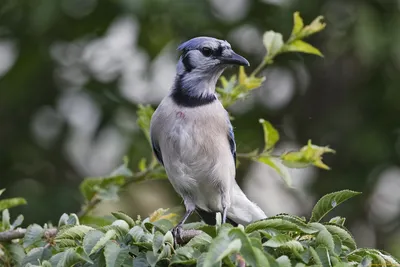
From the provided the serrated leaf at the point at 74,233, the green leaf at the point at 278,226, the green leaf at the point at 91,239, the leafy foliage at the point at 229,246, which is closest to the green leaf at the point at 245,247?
the leafy foliage at the point at 229,246

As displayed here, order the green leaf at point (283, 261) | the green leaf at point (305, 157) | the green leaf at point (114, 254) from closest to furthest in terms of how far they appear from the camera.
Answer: the green leaf at point (283, 261) < the green leaf at point (114, 254) < the green leaf at point (305, 157)

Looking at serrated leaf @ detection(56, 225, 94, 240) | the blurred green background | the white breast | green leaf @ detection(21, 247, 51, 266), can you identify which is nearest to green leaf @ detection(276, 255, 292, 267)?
serrated leaf @ detection(56, 225, 94, 240)

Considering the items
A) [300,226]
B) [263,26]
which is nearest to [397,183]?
[263,26]

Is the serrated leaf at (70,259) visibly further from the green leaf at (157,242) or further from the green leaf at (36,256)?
the green leaf at (36,256)

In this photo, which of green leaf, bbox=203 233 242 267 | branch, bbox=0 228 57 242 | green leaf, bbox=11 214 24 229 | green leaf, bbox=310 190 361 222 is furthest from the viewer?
green leaf, bbox=11 214 24 229

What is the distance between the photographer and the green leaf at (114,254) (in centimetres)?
264

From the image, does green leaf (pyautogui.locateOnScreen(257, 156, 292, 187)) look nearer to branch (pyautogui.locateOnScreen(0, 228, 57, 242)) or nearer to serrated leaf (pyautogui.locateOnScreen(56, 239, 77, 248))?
branch (pyautogui.locateOnScreen(0, 228, 57, 242))

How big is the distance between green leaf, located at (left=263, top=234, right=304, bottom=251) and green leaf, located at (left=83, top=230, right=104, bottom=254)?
0.54m

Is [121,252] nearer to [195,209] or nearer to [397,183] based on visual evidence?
[195,209]

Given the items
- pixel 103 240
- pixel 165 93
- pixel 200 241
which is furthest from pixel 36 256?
pixel 165 93

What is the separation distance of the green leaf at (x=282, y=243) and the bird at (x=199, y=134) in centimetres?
155

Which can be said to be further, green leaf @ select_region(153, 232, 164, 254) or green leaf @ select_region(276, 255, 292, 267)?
green leaf @ select_region(153, 232, 164, 254)

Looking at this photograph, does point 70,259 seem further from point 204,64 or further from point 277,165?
point 204,64

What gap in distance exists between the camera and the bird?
4.17 m
